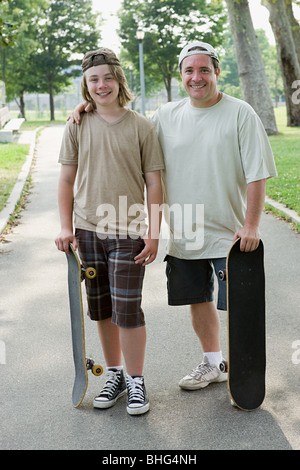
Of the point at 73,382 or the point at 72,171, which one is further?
the point at 73,382

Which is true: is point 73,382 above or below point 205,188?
below

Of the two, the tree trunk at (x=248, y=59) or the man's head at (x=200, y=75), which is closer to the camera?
the man's head at (x=200, y=75)

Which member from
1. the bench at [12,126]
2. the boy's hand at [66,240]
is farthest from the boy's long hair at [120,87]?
the bench at [12,126]

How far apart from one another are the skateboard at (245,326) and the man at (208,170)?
0.10 m

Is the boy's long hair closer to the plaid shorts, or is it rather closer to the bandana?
the bandana

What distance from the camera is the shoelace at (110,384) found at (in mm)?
3549

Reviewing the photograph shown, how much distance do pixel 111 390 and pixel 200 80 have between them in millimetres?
1794

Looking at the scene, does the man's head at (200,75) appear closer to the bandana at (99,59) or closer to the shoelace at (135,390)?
the bandana at (99,59)

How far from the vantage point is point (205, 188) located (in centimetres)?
342

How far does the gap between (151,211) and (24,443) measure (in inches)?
53.5

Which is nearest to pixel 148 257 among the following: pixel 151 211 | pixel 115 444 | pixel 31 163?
pixel 151 211

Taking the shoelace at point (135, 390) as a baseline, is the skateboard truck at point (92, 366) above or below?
above

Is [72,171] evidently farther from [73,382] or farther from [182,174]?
[73,382]

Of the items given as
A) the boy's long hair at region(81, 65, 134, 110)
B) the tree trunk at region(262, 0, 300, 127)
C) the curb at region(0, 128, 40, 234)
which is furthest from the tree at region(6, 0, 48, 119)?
the boy's long hair at region(81, 65, 134, 110)
